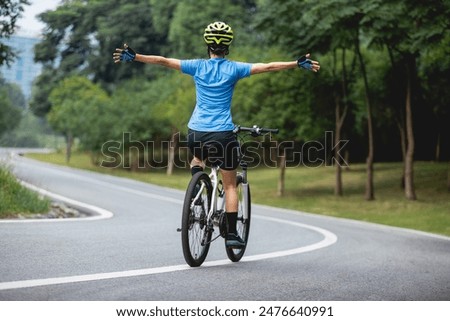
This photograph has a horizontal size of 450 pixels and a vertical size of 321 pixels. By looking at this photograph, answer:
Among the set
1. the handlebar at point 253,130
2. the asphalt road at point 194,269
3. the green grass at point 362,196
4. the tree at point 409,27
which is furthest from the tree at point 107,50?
the handlebar at point 253,130

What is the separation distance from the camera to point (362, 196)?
99.8 ft

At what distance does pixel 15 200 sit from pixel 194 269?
295 inches

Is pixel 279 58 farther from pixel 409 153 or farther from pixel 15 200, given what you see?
pixel 15 200

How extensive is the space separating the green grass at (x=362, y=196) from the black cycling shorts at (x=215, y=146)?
12.3m

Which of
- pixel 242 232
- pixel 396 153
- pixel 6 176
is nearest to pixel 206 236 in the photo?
pixel 242 232

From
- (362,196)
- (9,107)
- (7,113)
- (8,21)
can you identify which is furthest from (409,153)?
(9,107)

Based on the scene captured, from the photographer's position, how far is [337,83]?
31125 mm

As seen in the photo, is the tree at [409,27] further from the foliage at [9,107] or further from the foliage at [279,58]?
the foliage at [9,107]

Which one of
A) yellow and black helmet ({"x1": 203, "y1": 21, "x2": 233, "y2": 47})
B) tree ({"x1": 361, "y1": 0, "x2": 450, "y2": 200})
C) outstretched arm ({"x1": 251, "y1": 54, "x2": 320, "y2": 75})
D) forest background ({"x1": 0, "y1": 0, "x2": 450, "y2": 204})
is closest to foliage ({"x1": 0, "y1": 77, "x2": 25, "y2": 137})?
forest background ({"x1": 0, "y1": 0, "x2": 450, "y2": 204})

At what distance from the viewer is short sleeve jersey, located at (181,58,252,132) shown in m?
6.34

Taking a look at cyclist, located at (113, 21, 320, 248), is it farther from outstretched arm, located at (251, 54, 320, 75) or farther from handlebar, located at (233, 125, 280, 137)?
handlebar, located at (233, 125, 280, 137)

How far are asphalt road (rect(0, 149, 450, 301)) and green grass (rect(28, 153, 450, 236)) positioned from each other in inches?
364

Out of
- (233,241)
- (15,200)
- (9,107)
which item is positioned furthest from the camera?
(9,107)
